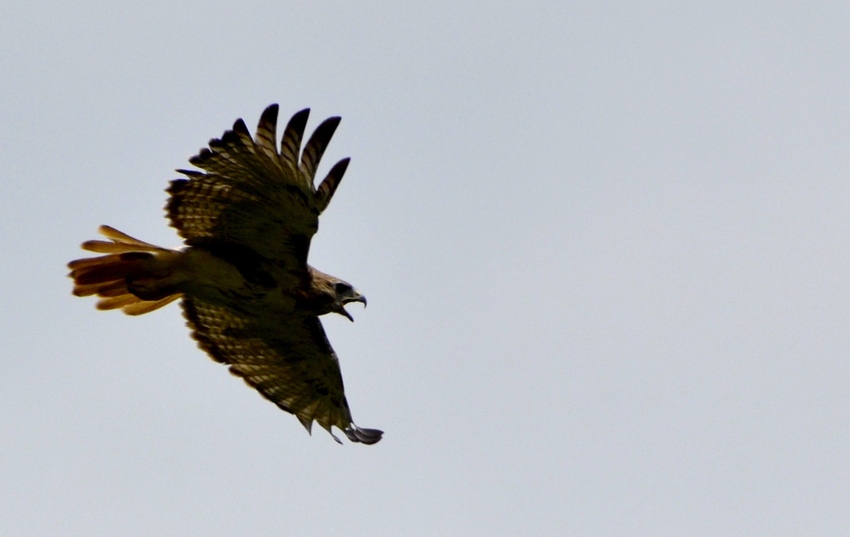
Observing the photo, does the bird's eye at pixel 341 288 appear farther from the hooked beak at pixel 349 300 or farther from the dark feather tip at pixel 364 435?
the dark feather tip at pixel 364 435

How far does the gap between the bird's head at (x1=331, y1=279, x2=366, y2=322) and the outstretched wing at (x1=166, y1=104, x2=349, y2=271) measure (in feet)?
1.35

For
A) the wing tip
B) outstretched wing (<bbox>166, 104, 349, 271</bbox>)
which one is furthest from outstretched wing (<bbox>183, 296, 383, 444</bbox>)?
outstretched wing (<bbox>166, 104, 349, 271</bbox>)

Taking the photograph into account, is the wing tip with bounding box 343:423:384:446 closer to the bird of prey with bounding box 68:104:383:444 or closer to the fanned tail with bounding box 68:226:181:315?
the bird of prey with bounding box 68:104:383:444

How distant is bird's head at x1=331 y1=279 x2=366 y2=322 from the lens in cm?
A: 1131

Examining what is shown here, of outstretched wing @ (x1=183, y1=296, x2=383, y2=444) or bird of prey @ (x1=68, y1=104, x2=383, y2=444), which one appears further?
outstretched wing @ (x1=183, y1=296, x2=383, y2=444)

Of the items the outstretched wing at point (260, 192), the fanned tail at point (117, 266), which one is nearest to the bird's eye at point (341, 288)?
the outstretched wing at point (260, 192)

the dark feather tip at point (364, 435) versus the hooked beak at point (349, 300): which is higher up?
the hooked beak at point (349, 300)

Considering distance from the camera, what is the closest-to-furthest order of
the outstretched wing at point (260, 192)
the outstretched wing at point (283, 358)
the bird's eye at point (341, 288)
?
the outstretched wing at point (260, 192), the bird's eye at point (341, 288), the outstretched wing at point (283, 358)

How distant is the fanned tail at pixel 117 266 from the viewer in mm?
11039

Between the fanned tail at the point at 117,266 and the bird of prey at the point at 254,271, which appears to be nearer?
the bird of prey at the point at 254,271

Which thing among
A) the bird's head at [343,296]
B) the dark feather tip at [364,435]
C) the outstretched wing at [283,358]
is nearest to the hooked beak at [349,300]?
the bird's head at [343,296]

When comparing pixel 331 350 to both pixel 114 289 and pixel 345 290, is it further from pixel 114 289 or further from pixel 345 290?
pixel 114 289

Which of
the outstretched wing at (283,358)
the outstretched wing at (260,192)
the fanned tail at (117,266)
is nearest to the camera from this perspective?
the outstretched wing at (260,192)

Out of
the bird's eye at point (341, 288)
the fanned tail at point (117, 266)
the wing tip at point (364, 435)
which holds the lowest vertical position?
the wing tip at point (364, 435)
